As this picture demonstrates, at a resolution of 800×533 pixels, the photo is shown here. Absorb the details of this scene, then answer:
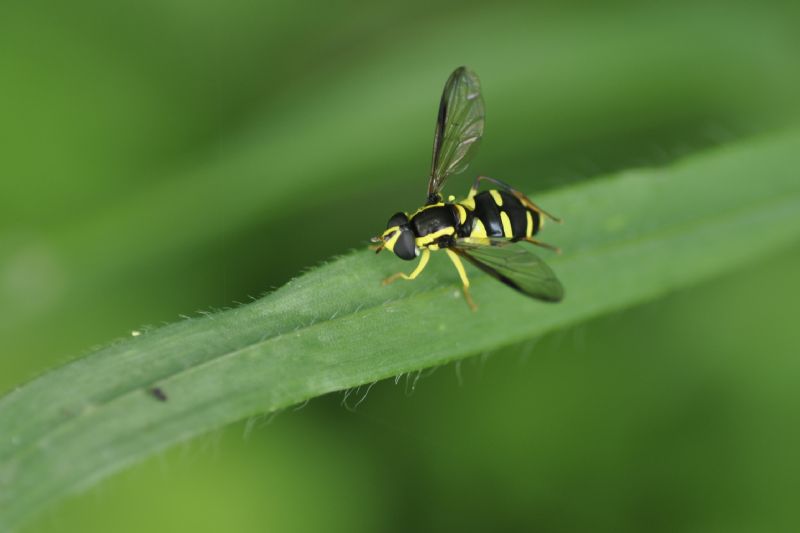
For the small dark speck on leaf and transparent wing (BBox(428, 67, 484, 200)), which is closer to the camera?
the small dark speck on leaf

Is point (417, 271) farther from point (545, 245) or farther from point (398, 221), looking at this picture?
point (545, 245)

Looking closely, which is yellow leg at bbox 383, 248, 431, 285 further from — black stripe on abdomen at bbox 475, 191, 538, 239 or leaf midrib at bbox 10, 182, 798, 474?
black stripe on abdomen at bbox 475, 191, 538, 239

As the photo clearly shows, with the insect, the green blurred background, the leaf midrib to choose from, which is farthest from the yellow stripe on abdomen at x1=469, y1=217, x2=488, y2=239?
the green blurred background

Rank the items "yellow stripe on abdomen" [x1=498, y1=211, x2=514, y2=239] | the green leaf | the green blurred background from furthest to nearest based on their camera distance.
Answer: the green blurred background < "yellow stripe on abdomen" [x1=498, y1=211, x2=514, y2=239] < the green leaf

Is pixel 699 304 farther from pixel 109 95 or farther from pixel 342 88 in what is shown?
pixel 109 95

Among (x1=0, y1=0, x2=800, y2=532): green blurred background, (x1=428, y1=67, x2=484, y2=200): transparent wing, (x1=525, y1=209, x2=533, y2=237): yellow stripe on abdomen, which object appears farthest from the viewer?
(x1=0, y1=0, x2=800, y2=532): green blurred background

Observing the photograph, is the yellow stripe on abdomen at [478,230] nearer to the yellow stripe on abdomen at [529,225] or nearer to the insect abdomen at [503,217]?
the insect abdomen at [503,217]

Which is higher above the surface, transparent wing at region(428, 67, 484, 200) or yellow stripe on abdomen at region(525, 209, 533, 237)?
transparent wing at region(428, 67, 484, 200)
